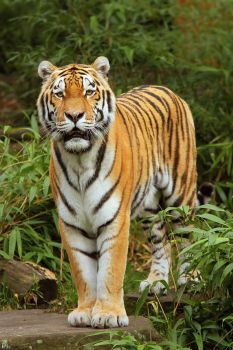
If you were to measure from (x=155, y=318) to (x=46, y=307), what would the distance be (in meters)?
1.09

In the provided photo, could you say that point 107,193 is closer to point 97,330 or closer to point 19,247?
point 97,330

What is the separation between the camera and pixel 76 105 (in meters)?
5.88

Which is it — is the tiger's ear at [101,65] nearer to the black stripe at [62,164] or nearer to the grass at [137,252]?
the black stripe at [62,164]

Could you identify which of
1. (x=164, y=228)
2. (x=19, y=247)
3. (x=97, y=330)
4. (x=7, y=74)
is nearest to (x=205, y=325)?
(x=97, y=330)

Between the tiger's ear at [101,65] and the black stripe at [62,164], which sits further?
the tiger's ear at [101,65]

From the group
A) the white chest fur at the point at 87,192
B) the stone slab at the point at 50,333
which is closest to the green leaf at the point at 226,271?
the stone slab at the point at 50,333

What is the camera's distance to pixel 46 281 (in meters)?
7.21

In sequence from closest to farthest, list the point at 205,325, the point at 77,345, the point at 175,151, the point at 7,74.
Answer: the point at 77,345, the point at 205,325, the point at 175,151, the point at 7,74

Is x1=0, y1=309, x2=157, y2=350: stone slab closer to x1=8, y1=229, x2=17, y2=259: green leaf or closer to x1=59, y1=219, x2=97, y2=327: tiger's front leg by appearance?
x1=59, y1=219, x2=97, y2=327: tiger's front leg

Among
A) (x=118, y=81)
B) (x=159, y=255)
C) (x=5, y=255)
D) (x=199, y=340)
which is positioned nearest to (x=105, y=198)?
(x=199, y=340)

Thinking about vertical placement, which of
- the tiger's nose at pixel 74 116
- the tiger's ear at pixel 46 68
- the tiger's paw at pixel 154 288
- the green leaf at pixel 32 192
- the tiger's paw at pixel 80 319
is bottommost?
the tiger's paw at pixel 80 319

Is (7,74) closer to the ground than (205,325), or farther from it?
farther from it

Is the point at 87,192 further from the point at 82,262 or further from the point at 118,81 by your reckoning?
the point at 118,81

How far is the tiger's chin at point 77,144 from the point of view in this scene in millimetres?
5910
